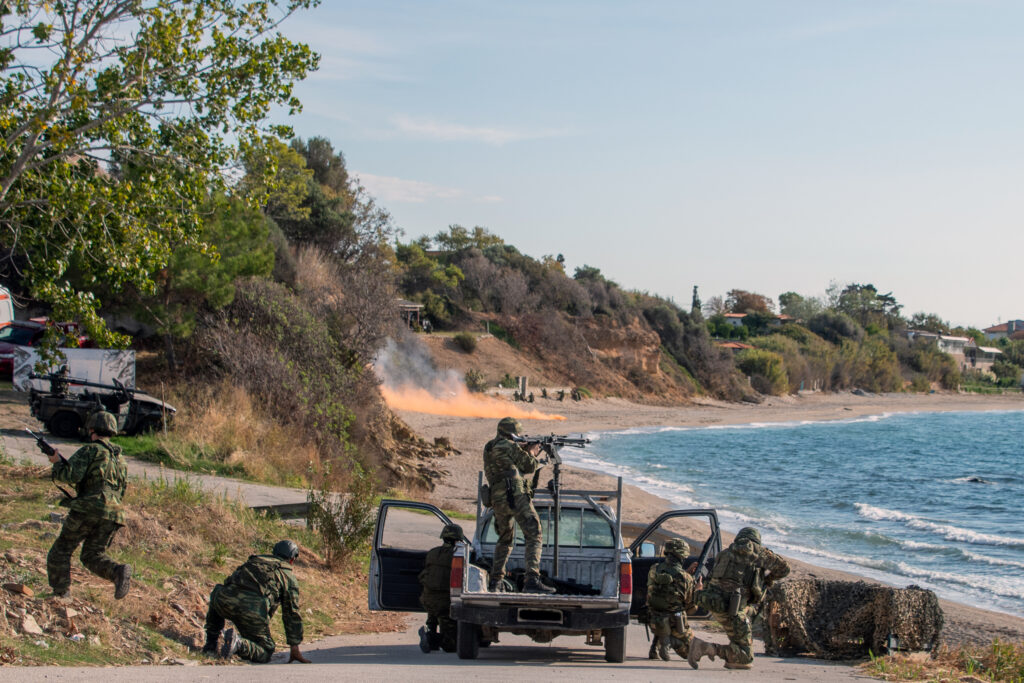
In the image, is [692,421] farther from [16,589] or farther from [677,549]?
[16,589]

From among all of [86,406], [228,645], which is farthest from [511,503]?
[86,406]

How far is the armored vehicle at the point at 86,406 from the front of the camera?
19.5 meters

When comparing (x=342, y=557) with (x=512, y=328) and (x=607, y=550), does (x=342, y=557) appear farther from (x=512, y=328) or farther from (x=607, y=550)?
(x=512, y=328)

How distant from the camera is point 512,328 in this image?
Result: 252ft

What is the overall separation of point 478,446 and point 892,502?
15722 mm

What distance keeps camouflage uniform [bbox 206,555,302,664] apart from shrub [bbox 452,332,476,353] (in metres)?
59.0

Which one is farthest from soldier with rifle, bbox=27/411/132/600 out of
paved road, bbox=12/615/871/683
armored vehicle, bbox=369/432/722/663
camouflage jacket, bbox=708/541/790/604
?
camouflage jacket, bbox=708/541/790/604

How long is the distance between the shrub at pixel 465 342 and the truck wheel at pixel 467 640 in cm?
5872

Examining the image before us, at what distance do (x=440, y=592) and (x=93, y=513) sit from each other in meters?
3.23

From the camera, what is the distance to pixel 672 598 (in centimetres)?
903

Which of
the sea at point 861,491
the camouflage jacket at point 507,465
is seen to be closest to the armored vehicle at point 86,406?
the camouflage jacket at point 507,465

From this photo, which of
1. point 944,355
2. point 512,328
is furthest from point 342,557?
point 944,355

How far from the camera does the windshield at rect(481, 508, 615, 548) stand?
952 centimetres

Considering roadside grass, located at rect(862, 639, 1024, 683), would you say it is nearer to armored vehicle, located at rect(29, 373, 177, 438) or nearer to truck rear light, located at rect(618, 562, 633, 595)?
truck rear light, located at rect(618, 562, 633, 595)
